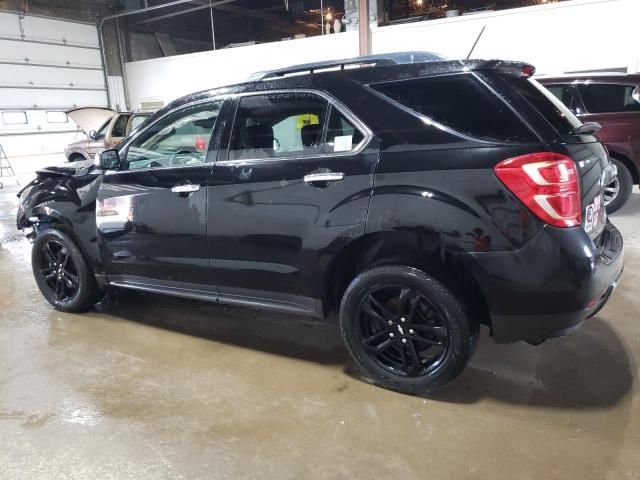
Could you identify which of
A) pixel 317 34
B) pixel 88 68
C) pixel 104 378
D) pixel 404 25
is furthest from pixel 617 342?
pixel 88 68

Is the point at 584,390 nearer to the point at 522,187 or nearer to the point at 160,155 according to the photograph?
the point at 522,187

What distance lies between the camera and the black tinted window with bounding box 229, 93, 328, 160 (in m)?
2.48

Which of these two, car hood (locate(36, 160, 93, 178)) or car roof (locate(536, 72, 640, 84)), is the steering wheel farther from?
car roof (locate(536, 72, 640, 84))

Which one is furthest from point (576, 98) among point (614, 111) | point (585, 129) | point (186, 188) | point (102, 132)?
point (102, 132)

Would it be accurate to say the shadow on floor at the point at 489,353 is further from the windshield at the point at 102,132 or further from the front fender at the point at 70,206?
the windshield at the point at 102,132

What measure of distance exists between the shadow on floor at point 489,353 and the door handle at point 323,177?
1.09 meters

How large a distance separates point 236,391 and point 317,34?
11776mm

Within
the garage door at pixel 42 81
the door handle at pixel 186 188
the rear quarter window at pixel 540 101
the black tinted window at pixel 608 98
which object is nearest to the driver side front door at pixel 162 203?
the door handle at pixel 186 188

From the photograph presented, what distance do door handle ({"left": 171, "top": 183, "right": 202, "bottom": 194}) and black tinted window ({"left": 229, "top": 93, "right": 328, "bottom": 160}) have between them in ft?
0.92

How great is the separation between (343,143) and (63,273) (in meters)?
2.48

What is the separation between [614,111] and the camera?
18.4 ft

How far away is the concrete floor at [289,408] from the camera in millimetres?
1944

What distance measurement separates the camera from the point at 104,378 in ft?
8.83

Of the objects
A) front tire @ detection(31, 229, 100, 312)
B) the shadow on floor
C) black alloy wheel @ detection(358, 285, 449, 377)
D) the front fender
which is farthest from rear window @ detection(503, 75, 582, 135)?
front tire @ detection(31, 229, 100, 312)
